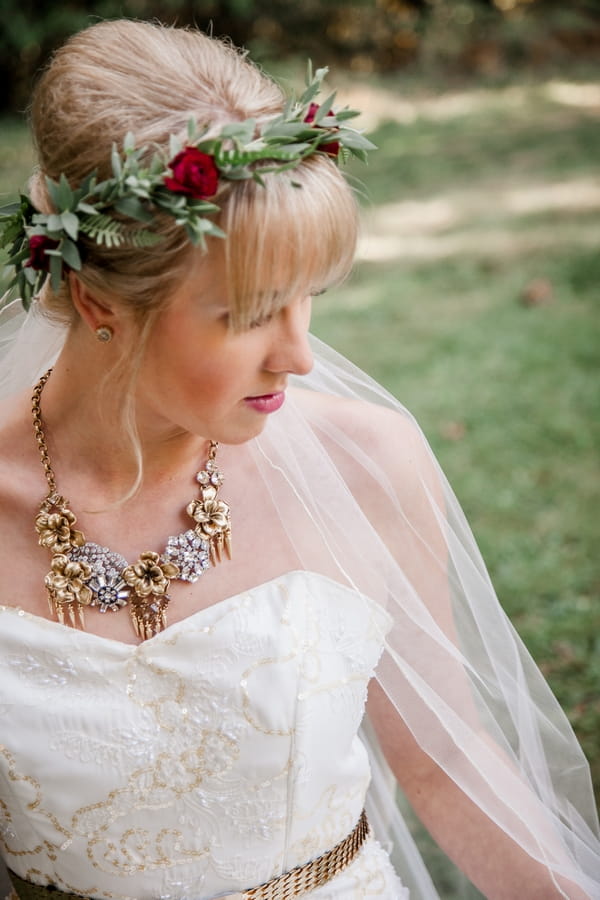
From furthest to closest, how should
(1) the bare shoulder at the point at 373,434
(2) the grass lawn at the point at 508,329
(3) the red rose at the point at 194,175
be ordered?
1. (2) the grass lawn at the point at 508,329
2. (1) the bare shoulder at the point at 373,434
3. (3) the red rose at the point at 194,175

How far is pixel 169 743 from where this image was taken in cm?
179

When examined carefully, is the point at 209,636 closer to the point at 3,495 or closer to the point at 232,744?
the point at 232,744

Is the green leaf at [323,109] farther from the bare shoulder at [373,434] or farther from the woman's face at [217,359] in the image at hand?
the bare shoulder at [373,434]

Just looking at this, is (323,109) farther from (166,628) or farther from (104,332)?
(166,628)

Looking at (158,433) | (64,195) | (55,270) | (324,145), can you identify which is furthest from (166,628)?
(324,145)

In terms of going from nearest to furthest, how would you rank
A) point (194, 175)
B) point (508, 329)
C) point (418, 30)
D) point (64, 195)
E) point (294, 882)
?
point (194, 175), point (64, 195), point (294, 882), point (508, 329), point (418, 30)

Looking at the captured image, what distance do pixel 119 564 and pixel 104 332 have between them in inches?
16.8

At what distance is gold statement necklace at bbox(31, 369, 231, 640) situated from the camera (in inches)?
74.5

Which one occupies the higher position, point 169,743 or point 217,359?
point 217,359

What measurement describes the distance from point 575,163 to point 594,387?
4.71 metres

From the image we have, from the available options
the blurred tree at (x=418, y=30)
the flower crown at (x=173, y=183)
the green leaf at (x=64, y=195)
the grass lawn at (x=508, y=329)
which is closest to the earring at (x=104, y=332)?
the flower crown at (x=173, y=183)

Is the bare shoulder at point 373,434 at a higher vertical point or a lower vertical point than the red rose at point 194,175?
lower

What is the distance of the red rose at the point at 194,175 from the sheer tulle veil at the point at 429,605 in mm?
618

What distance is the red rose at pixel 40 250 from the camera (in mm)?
1714
